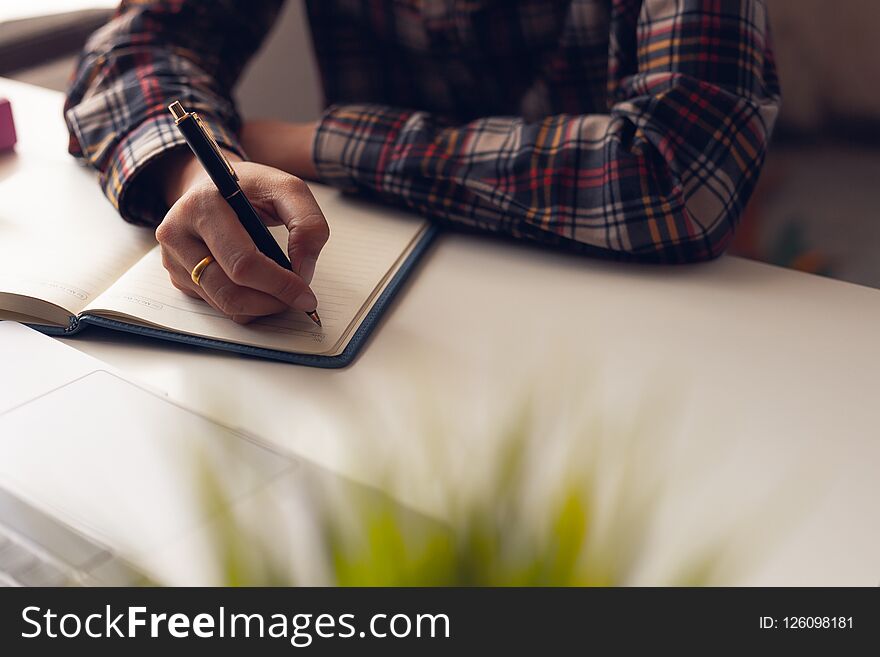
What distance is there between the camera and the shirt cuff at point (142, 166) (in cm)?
79

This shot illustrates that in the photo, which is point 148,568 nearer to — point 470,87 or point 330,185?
point 330,185

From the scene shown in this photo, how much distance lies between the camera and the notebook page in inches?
26.8

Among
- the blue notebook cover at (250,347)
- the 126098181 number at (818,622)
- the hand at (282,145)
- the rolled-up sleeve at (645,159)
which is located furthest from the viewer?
the hand at (282,145)

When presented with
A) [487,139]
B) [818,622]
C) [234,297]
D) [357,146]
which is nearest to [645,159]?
[487,139]

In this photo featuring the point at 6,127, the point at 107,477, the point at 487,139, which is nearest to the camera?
the point at 107,477

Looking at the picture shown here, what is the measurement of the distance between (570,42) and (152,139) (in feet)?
1.51

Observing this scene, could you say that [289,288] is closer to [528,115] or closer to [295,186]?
[295,186]

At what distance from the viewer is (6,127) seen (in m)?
0.95

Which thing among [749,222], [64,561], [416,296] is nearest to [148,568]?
[64,561]

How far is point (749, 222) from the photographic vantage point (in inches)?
41.1

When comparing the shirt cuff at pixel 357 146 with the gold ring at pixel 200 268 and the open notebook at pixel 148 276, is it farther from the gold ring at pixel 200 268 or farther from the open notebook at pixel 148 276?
the gold ring at pixel 200 268

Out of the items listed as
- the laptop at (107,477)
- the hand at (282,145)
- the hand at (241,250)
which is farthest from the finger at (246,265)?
the hand at (282,145)

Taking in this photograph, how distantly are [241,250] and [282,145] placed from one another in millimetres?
305

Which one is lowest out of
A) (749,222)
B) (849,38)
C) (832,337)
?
(749,222)
